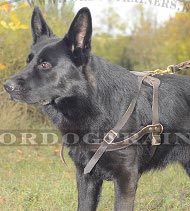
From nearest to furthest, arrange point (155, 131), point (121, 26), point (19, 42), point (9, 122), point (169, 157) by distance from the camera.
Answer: point (155, 131) < point (169, 157) < point (9, 122) < point (19, 42) < point (121, 26)

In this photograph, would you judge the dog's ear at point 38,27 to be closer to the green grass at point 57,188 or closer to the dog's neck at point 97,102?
the dog's neck at point 97,102

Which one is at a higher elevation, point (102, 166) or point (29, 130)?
point (102, 166)

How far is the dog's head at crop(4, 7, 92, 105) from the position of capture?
3.11 m

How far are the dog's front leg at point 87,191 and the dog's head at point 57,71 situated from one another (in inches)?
29.0

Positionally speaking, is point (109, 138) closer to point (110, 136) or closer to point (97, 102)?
point (110, 136)

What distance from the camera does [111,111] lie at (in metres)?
3.27

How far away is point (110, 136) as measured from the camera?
3203 mm

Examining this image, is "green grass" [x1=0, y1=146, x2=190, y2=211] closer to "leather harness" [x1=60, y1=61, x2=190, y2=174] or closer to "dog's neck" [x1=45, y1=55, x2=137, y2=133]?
"leather harness" [x1=60, y1=61, x2=190, y2=174]

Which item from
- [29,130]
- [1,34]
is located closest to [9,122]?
[29,130]

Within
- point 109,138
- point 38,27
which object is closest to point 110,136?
point 109,138

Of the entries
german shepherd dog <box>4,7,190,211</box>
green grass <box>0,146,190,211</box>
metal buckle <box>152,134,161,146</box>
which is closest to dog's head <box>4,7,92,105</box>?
german shepherd dog <box>4,7,190,211</box>

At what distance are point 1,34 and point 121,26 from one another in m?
11.8

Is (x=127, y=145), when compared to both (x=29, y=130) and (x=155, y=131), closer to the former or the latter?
(x=155, y=131)

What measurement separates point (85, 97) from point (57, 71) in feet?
0.97
